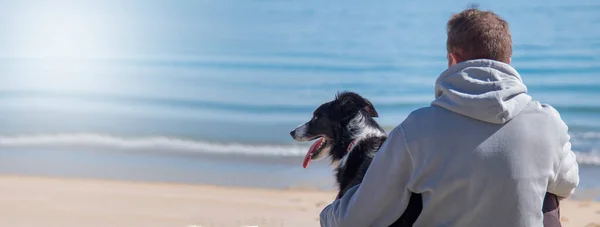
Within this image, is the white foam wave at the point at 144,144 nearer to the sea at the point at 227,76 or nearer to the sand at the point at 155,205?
the sea at the point at 227,76

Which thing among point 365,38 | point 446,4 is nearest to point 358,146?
point 365,38


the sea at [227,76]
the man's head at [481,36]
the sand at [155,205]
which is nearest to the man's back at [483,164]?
the man's head at [481,36]

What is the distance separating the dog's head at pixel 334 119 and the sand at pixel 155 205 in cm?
166

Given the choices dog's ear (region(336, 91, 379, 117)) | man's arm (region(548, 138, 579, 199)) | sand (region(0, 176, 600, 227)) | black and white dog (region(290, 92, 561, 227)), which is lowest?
sand (region(0, 176, 600, 227))

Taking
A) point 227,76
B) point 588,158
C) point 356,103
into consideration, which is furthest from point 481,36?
point 227,76

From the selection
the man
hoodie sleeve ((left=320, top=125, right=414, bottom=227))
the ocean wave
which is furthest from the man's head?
the ocean wave

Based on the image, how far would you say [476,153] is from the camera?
2.17m

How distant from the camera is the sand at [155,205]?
5.92 metres

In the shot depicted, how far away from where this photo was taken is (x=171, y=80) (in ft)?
52.6

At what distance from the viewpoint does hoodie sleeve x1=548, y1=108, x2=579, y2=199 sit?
7.52 feet

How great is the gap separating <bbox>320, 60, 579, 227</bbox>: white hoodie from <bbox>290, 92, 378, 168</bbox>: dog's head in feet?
5.13

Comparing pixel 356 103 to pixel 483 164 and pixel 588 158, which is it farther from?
pixel 588 158

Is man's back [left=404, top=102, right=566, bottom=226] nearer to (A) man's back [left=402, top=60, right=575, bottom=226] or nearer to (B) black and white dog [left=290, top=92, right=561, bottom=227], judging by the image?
(A) man's back [left=402, top=60, right=575, bottom=226]

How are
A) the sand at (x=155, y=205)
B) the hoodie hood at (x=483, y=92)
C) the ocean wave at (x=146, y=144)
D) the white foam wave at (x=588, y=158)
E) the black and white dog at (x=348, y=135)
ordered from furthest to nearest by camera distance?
the ocean wave at (x=146, y=144), the white foam wave at (x=588, y=158), the sand at (x=155, y=205), the black and white dog at (x=348, y=135), the hoodie hood at (x=483, y=92)
